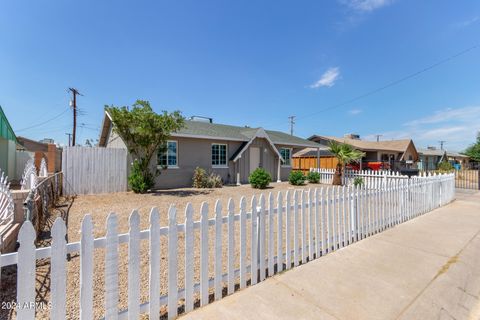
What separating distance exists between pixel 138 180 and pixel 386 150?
3003 centimetres

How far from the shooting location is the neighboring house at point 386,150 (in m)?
26.8

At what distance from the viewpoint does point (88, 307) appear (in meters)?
1.96

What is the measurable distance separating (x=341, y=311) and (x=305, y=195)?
1721mm

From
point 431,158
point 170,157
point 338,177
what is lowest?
point 338,177

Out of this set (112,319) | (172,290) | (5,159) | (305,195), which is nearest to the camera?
(112,319)

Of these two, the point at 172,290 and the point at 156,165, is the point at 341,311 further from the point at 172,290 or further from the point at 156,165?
the point at 156,165

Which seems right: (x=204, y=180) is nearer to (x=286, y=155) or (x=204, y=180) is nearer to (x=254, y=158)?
(x=254, y=158)

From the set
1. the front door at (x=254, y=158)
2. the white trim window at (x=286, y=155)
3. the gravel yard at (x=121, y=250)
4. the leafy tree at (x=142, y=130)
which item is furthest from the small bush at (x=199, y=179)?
the white trim window at (x=286, y=155)

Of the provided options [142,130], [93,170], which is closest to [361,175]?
[142,130]

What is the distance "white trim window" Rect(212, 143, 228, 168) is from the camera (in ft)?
47.3

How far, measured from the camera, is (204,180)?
12.8m

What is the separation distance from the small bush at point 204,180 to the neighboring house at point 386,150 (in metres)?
17.7

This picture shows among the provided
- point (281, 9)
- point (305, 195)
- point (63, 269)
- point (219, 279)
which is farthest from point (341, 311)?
point (281, 9)

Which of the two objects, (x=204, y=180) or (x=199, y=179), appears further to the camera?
(x=204, y=180)
